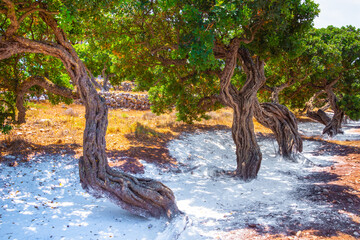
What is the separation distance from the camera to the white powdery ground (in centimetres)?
491

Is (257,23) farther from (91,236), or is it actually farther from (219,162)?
(91,236)

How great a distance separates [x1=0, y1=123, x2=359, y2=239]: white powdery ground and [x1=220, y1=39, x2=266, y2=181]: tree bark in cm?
52

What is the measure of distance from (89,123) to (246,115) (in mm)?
4983

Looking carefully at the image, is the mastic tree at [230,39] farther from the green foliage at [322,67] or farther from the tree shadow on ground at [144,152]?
the tree shadow on ground at [144,152]

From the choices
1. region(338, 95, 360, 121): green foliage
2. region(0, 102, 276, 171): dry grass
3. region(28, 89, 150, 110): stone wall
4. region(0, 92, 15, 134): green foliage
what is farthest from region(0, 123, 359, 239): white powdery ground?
region(28, 89, 150, 110): stone wall

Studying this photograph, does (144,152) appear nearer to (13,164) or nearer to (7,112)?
(13,164)

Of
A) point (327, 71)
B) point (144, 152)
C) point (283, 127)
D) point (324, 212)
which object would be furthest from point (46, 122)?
point (327, 71)

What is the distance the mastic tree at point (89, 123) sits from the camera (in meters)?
5.39

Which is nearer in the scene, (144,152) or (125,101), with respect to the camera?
(144,152)

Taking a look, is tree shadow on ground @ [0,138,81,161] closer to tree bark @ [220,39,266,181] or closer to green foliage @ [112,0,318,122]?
green foliage @ [112,0,318,122]

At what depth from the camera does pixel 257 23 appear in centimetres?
746

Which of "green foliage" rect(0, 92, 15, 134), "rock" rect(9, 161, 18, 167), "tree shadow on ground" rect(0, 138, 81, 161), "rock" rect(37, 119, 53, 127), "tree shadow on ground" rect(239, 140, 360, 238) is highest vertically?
"green foliage" rect(0, 92, 15, 134)

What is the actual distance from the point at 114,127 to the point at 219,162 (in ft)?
17.7

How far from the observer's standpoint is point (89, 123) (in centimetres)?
590
